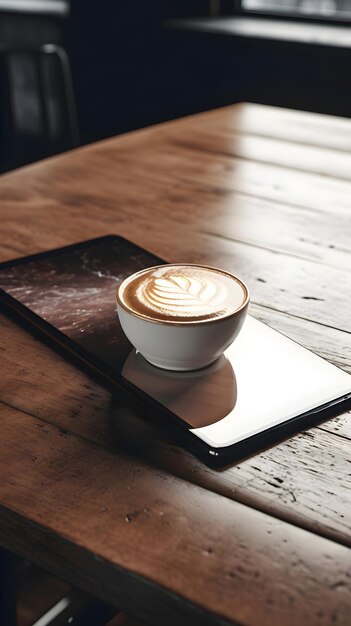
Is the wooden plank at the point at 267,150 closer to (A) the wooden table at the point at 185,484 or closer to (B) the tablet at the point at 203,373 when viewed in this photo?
(A) the wooden table at the point at 185,484

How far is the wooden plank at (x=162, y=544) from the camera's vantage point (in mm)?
434

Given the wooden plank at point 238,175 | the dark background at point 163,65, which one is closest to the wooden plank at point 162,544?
the wooden plank at point 238,175

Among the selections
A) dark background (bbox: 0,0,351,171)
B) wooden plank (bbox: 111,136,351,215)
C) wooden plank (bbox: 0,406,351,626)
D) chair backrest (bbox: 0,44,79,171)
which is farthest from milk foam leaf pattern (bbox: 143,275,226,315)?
dark background (bbox: 0,0,351,171)

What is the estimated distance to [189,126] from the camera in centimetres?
150

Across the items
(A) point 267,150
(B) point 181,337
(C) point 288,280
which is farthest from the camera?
(A) point 267,150

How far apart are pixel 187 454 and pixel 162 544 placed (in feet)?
0.30

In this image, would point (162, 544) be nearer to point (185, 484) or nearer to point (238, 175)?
point (185, 484)

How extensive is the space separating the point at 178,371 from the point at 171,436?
0.23ft

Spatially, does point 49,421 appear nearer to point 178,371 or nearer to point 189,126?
point 178,371

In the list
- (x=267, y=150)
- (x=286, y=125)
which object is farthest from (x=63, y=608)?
(x=286, y=125)

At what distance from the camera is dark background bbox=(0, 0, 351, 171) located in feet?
8.21

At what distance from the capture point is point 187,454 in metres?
0.55

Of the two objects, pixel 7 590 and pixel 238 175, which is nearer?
pixel 7 590

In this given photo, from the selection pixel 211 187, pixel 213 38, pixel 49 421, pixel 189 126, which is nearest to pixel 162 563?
pixel 49 421
